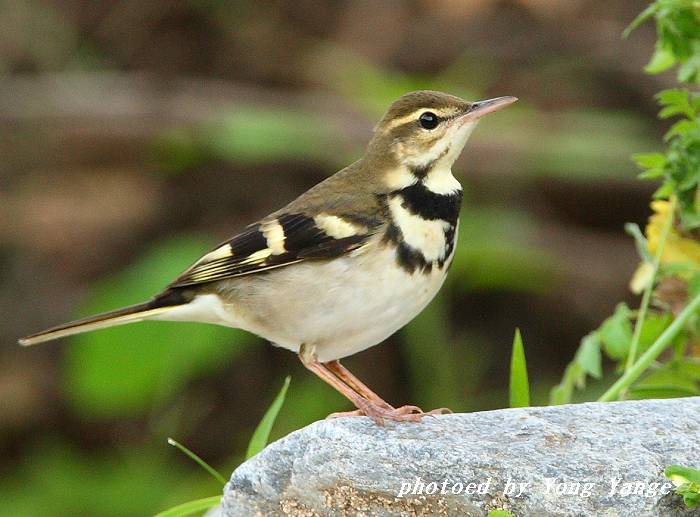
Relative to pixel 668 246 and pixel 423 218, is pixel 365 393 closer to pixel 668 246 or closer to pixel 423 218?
pixel 423 218

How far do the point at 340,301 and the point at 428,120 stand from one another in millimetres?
787

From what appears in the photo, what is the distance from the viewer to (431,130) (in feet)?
15.1

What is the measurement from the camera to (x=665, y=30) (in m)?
4.16

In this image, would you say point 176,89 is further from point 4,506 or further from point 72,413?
point 4,506

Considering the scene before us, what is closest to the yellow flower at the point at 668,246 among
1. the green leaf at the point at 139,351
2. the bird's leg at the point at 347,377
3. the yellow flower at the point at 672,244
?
the yellow flower at the point at 672,244

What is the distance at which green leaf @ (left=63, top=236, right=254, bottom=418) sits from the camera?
775cm

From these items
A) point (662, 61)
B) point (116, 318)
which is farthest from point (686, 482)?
point (116, 318)

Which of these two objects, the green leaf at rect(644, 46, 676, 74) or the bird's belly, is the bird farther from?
the green leaf at rect(644, 46, 676, 74)

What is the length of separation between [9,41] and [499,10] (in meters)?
3.86

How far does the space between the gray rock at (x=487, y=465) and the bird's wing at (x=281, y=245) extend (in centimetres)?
96

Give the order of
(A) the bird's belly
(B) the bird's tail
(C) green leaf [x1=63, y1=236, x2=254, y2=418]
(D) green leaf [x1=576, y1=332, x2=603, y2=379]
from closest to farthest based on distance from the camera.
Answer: (D) green leaf [x1=576, y1=332, x2=603, y2=379] < (A) the bird's belly < (B) the bird's tail < (C) green leaf [x1=63, y1=236, x2=254, y2=418]

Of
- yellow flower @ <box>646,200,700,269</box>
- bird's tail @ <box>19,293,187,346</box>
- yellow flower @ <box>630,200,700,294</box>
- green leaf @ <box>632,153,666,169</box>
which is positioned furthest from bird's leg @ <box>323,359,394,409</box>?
green leaf @ <box>632,153,666,169</box>

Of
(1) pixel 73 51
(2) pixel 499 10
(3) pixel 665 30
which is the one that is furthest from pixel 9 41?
(3) pixel 665 30

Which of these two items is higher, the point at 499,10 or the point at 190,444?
the point at 499,10
